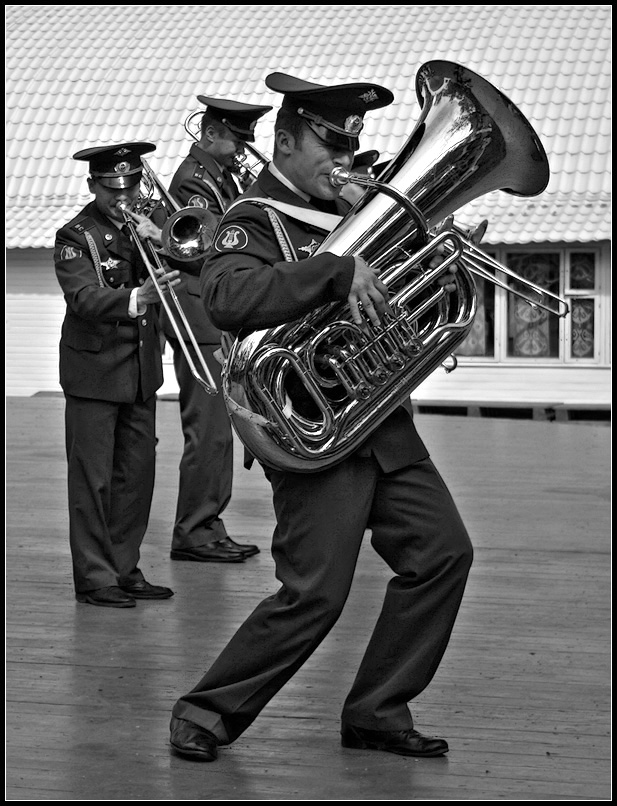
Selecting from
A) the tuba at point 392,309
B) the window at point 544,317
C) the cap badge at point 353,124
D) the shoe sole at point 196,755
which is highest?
the cap badge at point 353,124

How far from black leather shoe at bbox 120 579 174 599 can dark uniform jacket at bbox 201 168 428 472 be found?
7.35 feet

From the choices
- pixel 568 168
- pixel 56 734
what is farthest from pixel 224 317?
pixel 568 168

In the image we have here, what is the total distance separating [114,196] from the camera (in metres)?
5.90

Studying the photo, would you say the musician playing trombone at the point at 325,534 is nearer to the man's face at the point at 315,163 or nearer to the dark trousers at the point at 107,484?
the man's face at the point at 315,163

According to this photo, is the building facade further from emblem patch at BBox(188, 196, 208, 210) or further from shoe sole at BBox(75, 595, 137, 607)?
shoe sole at BBox(75, 595, 137, 607)

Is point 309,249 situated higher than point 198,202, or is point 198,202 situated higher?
point 309,249

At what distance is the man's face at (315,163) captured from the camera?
13.0ft

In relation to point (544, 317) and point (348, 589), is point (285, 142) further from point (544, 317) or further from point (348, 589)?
point (544, 317)

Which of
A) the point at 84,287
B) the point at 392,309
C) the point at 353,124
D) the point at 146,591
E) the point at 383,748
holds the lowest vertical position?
the point at 146,591

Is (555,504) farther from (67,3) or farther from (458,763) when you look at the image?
(67,3)

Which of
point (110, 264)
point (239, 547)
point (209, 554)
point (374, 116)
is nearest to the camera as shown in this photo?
point (110, 264)

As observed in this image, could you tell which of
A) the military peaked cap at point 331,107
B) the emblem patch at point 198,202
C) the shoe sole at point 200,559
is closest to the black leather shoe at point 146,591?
the shoe sole at point 200,559

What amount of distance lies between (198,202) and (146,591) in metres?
1.74

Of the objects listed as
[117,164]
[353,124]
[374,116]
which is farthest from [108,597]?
[374,116]
